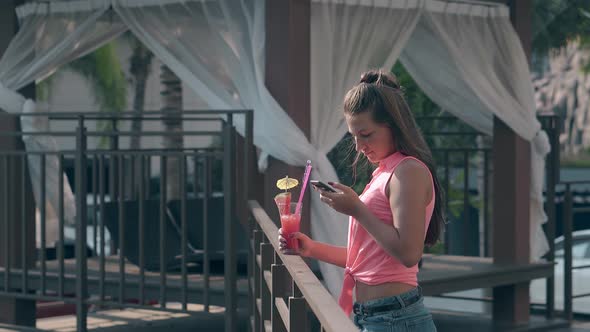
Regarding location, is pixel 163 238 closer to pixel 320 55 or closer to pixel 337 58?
pixel 320 55

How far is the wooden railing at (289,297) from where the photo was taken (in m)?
2.81

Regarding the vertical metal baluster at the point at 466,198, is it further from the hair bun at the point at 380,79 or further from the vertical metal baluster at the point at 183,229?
the hair bun at the point at 380,79

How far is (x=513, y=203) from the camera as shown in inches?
358

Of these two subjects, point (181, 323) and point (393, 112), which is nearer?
point (393, 112)

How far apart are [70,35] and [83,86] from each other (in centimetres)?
3170

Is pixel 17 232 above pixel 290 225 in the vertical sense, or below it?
below

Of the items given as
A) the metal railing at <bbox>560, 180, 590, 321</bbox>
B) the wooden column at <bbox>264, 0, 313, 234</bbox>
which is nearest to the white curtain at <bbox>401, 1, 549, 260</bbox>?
the metal railing at <bbox>560, 180, 590, 321</bbox>

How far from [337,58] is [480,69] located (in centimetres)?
151

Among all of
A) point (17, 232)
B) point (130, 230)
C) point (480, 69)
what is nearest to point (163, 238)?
point (130, 230)

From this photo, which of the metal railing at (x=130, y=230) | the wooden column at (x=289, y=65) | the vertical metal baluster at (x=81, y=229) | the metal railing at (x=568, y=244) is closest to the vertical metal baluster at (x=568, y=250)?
the metal railing at (x=568, y=244)

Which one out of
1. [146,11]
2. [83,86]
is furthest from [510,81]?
[83,86]

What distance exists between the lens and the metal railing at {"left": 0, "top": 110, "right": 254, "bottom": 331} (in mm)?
6816

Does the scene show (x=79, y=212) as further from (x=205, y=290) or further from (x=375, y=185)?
(x=375, y=185)

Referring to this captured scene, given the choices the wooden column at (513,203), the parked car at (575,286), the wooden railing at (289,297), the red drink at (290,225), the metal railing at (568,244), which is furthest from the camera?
the parked car at (575,286)
